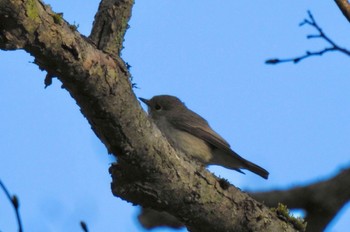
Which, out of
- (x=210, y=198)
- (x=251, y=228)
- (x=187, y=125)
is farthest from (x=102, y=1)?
(x=187, y=125)

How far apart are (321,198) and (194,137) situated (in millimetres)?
4295

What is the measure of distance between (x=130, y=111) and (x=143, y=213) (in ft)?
7.74

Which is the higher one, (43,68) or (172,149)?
(43,68)

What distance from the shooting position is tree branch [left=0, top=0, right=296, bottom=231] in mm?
4211

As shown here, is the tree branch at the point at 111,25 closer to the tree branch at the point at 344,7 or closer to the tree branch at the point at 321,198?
the tree branch at the point at 344,7

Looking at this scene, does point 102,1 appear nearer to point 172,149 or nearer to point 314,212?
point 172,149

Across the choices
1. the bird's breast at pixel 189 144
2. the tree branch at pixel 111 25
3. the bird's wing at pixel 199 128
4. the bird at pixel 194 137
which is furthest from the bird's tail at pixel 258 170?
the tree branch at pixel 111 25

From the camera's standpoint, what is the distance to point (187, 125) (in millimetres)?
10133

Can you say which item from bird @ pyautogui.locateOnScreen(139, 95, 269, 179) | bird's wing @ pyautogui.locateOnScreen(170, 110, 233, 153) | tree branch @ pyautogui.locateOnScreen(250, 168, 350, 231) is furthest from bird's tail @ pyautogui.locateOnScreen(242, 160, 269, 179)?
tree branch @ pyautogui.locateOnScreen(250, 168, 350, 231)

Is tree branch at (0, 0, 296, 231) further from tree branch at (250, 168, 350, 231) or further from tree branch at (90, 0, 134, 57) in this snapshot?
tree branch at (250, 168, 350, 231)

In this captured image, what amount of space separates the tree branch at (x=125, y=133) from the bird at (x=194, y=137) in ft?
10.4

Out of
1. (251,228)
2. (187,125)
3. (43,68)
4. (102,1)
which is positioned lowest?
(251,228)

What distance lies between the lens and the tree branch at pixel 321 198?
5555 mm

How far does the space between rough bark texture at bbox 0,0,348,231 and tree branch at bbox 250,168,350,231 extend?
9.0 inches
